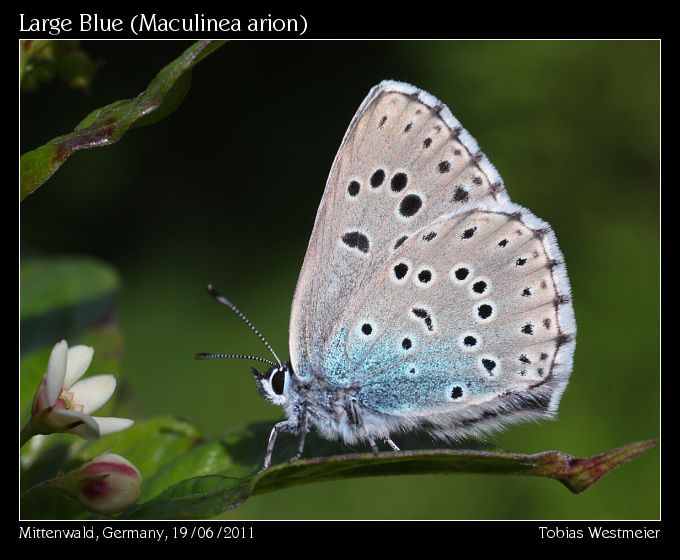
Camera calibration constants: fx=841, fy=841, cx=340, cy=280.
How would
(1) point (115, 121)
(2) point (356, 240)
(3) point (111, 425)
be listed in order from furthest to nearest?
1. (2) point (356, 240)
2. (3) point (111, 425)
3. (1) point (115, 121)

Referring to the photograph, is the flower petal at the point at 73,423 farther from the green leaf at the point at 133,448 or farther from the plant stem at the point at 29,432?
the green leaf at the point at 133,448

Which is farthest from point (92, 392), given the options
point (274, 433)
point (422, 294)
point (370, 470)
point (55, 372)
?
point (422, 294)

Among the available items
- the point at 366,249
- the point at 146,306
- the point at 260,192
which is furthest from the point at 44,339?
the point at 260,192

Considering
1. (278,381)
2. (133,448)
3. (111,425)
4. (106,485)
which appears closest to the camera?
(106,485)

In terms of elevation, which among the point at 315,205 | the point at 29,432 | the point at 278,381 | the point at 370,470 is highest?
the point at 315,205

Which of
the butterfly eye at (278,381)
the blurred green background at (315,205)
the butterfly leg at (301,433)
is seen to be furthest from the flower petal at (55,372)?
the blurred green background at (315,205)

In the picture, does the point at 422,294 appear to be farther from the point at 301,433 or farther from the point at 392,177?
the point at 301,433

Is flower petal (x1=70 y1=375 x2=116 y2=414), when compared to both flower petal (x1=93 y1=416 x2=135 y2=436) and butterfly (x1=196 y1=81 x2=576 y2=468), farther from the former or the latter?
butterfly (x1=196 y1=81 x2=576 y2=468)
